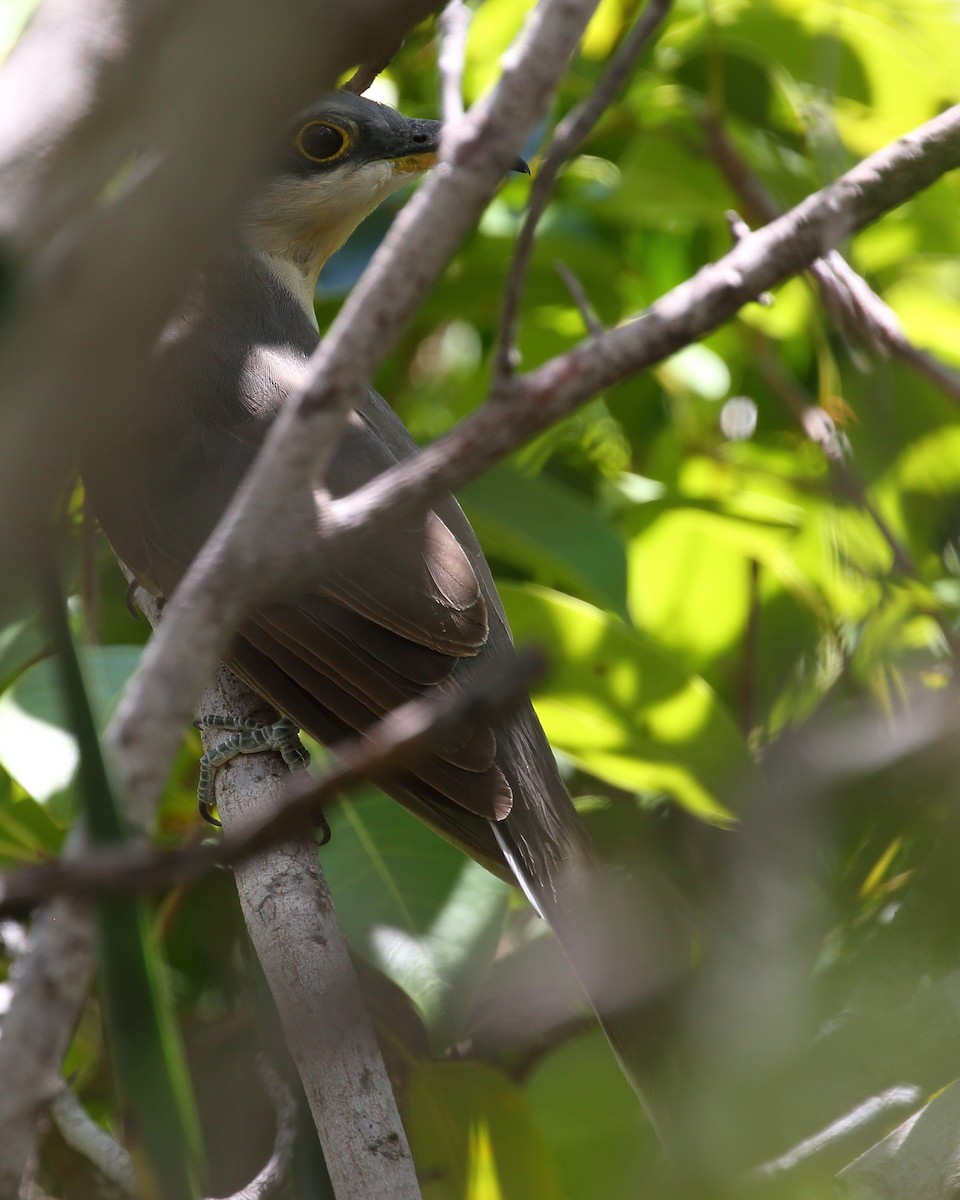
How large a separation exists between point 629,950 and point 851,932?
429mm

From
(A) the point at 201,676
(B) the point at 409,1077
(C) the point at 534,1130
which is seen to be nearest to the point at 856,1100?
(C) the point at 534,1130

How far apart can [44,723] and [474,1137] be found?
106 cm

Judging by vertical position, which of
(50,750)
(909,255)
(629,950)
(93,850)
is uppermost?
(93,850)

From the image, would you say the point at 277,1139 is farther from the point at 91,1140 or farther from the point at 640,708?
the point at 640,708

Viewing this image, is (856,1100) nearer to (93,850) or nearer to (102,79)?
(93,850)

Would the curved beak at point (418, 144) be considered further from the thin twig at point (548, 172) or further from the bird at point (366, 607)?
the thin twig at point (548, 172)

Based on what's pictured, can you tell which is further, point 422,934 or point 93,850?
point 422,934

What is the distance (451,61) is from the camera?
5.08ft

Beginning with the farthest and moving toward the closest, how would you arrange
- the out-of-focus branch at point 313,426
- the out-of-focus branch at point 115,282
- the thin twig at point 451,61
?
1. the thin twig at point 451,61
2. the out-of-focus branch at point 313,426
3. the out-of-focus branch at point 115,282

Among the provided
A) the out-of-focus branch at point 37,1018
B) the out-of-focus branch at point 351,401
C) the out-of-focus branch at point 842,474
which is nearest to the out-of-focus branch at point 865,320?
the out-of-focus branch at point 842,474


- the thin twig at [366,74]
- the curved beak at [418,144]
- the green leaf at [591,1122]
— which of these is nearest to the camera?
the green leaf at [591,1122]

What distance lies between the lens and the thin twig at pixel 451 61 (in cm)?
148

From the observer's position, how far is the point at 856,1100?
194 centimetres

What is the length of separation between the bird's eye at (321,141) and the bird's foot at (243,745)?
5.15 feet
